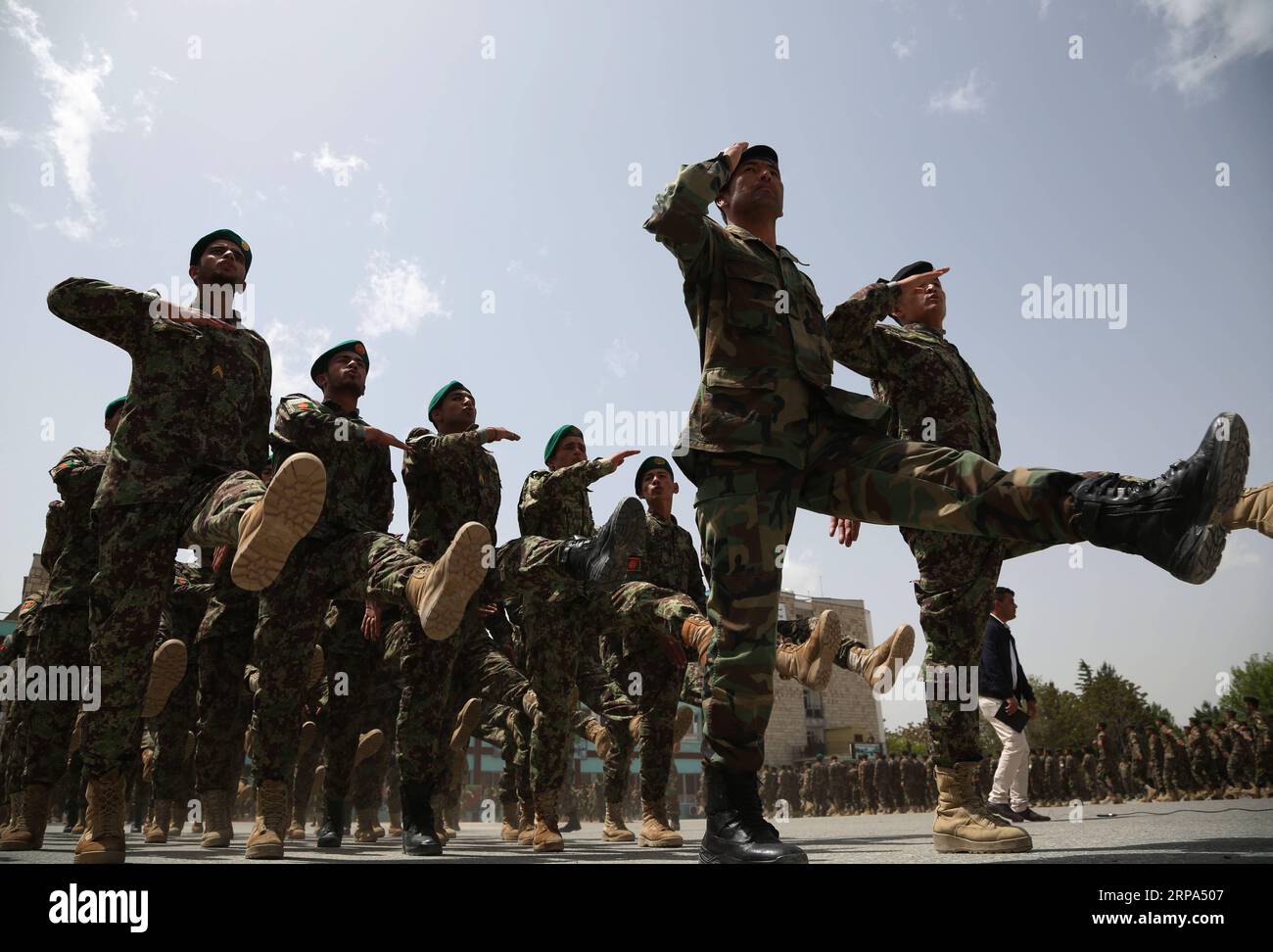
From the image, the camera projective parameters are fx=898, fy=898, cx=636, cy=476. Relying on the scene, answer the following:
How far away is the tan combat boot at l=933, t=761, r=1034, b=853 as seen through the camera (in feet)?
12.9

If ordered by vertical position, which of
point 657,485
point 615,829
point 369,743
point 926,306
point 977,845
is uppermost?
point 926,306

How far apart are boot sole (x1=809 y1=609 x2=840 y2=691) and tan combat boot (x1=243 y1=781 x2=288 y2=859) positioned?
3269mm

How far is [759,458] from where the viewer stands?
10.8ft

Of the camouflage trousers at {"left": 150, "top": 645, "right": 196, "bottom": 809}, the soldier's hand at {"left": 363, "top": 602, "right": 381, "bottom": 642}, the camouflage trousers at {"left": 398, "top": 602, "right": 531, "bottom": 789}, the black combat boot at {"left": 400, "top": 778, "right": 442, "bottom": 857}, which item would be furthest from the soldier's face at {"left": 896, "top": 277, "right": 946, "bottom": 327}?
the camouflage trousers at {"left": 150, "top": 645, "right": 196, "bottom": 809}

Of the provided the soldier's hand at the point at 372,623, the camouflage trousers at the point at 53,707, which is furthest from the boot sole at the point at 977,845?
the camouflage trousers at the point at 53,707

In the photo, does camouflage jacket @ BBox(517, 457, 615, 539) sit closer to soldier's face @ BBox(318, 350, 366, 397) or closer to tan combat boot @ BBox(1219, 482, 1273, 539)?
soldier's face @ BBox(318, 350, 366, 397)

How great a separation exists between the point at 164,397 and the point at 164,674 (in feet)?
7.88

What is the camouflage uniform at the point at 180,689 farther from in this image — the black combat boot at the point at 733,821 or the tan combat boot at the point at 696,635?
the black combat boot at the point at 733,821

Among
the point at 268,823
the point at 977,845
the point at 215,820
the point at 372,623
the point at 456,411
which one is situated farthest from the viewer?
the point at 215,820

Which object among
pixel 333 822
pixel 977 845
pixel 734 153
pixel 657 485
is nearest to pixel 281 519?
pixel 734 153

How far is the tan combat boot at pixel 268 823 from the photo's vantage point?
5.02 m

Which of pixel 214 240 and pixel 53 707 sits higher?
pixel 214 240

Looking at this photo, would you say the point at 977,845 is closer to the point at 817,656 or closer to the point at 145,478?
the point at 817,656
